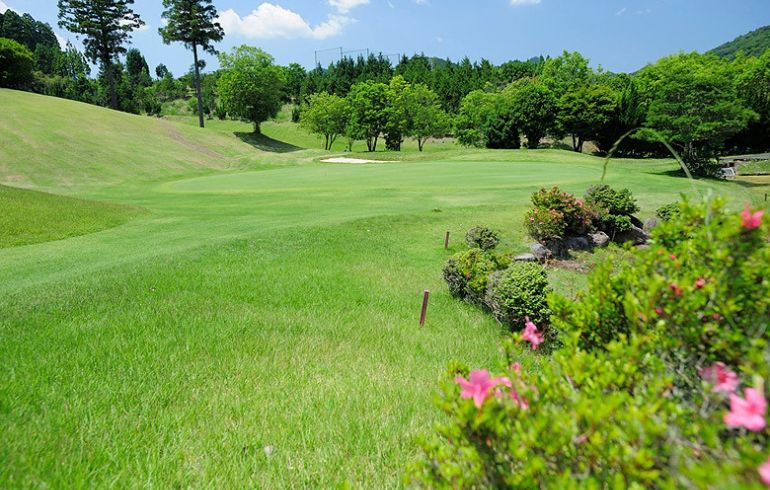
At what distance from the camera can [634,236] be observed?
13.9 meters

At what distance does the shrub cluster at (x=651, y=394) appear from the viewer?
1.47m

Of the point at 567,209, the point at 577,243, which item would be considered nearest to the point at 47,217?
the point at 567,209

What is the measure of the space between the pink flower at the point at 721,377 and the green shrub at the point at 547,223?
10.6 meters

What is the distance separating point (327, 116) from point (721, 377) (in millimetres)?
69288

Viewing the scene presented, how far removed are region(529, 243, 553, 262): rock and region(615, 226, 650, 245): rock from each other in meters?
3.49

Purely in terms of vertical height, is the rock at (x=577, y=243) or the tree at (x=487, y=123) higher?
the tree at (x=487, y=123)

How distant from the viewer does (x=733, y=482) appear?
1.10 meters

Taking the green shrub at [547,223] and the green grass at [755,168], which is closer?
the green shrub at [547,223]

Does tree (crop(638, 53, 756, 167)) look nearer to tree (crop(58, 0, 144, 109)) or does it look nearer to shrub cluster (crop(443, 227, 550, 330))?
shrub cluster (crop(443, 227, 550, 330))

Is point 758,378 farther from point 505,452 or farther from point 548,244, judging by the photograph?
point 548,244

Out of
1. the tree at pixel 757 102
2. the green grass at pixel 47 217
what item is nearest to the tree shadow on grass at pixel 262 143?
the green grass at pixel 47 217

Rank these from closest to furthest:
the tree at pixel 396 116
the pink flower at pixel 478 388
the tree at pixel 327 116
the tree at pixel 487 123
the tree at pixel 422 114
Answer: the pink flower at pixel 478 388 → the tree at pixel 487 123 → the tree at pixel 396 116 → the tree at pixel 327 116 → the tree at pixel 422 114

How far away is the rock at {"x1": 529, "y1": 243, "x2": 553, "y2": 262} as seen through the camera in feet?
36.9

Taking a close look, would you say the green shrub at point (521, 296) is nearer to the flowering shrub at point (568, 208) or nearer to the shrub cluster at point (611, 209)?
the flowering shrub at point (568, 208)
